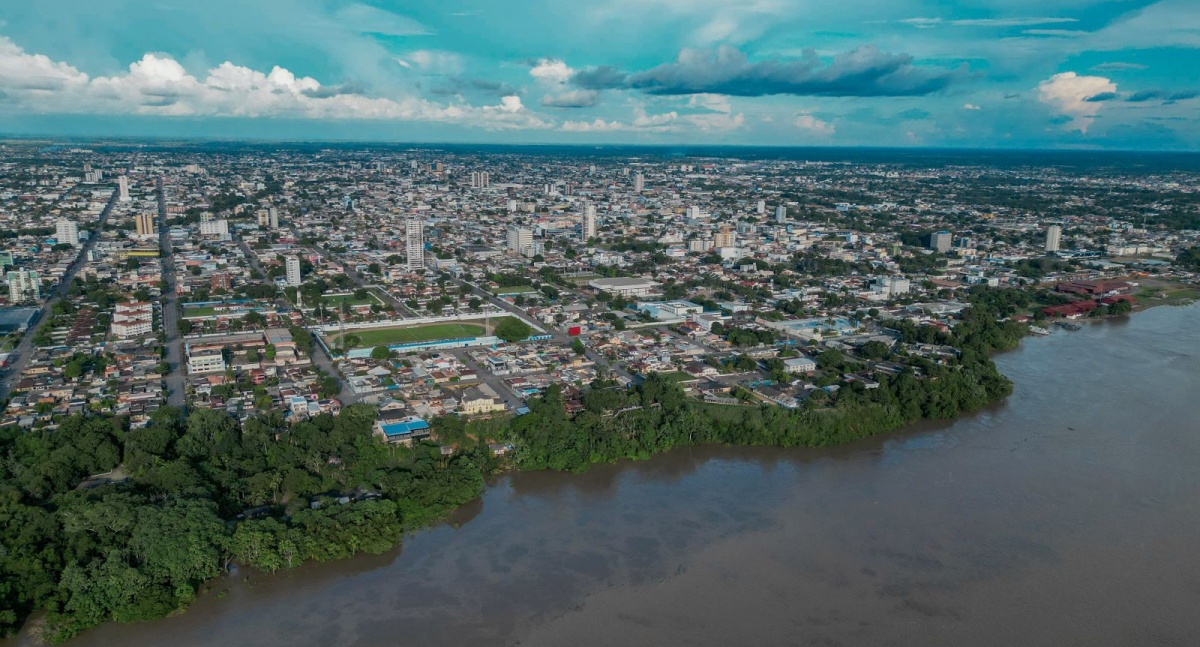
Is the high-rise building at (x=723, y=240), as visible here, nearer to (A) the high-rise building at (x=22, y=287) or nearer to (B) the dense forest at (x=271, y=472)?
(B) the dense forest at (x=271, y=472)

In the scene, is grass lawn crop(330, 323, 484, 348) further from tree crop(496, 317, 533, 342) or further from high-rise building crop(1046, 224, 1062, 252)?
high-rise building crop(1046, 224, 1062, 252)

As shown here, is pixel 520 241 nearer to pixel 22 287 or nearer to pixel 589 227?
pixel 589 227

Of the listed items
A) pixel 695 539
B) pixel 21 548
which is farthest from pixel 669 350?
pixel 21 548

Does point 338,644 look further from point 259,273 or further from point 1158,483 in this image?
point 259,273

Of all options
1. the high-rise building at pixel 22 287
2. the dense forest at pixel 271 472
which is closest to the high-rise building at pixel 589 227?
the high-rise building at pixel 22 287

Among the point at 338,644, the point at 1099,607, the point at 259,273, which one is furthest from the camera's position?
the point at 259,273
